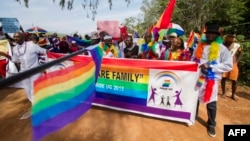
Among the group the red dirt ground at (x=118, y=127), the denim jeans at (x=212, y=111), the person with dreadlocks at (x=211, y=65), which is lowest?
the red dirt ground at (x=118, y=127)

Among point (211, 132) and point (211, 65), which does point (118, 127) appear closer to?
point (211, 132)

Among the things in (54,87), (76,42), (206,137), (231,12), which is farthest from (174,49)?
(231,12)

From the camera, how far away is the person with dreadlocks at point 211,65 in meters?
4.11

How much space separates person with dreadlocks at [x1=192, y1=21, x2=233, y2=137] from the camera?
4109mm

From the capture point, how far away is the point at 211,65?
4.12 meters

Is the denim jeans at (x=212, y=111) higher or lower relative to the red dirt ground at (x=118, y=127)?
higher

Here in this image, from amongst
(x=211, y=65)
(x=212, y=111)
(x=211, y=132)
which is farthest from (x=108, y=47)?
(x=211, y=132)

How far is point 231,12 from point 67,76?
29.0 meters

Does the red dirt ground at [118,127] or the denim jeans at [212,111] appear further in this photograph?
the denim jeans at [212,111]

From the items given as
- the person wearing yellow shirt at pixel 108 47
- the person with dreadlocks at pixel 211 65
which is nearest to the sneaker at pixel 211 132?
the person with dreadlocks at pixel 211 65

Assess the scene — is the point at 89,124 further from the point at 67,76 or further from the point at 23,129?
the point at 67,76

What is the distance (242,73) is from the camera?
9.22 meters

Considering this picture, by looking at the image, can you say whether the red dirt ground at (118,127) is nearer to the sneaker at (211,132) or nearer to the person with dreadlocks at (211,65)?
the sneaker at (211,132)

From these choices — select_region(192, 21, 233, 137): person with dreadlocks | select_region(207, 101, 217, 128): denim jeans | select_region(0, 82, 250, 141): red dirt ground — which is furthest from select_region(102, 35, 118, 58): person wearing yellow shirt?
select_region(207, 101, 217, 128): denim jeans
